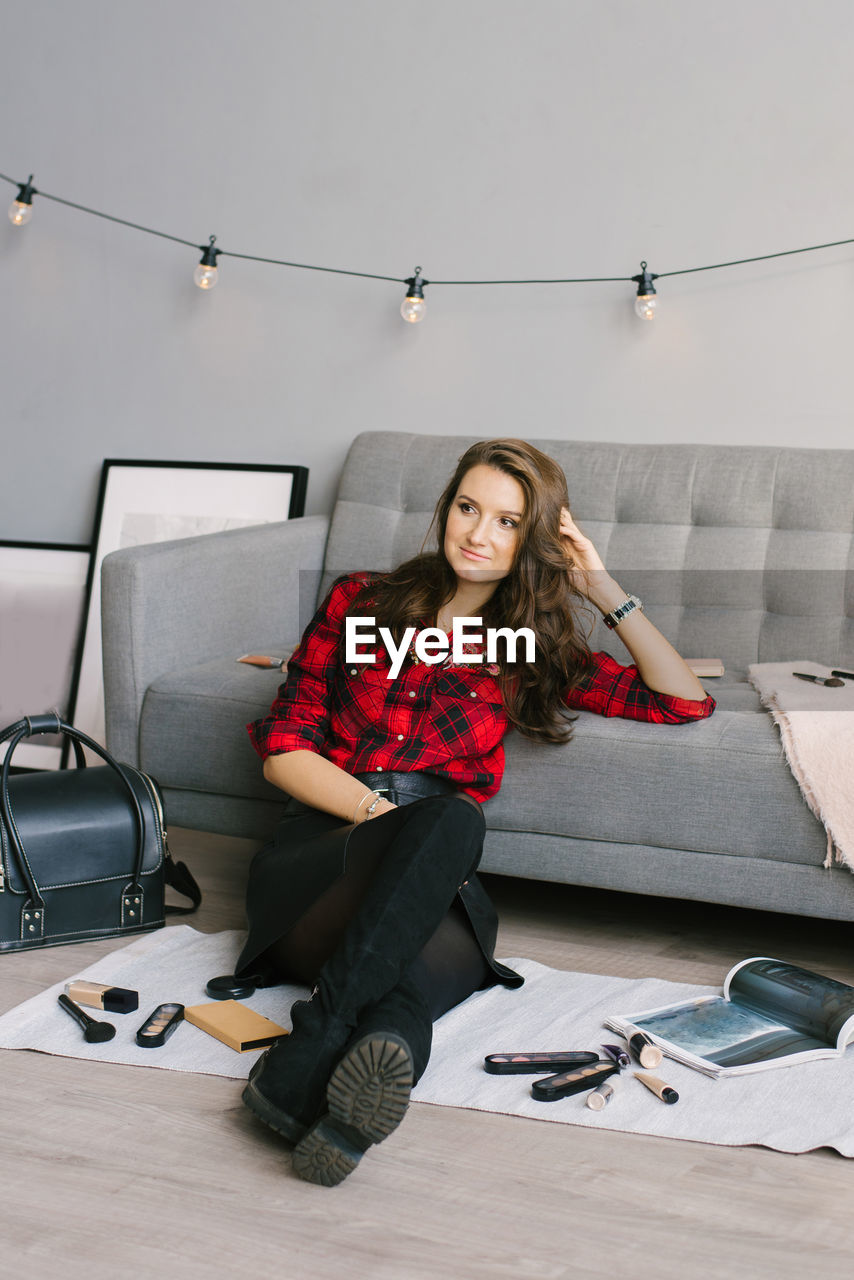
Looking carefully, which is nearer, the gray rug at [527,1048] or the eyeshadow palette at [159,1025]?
the gray rug at [527,1048]

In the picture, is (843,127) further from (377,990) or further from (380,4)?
(377,990)

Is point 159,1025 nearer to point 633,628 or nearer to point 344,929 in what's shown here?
point 344,929

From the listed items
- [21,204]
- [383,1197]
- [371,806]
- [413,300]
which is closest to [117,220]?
[21,204]

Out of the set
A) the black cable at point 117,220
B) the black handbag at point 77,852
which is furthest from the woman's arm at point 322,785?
the black cable at point 117,220

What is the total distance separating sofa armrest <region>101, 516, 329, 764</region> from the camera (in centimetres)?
230

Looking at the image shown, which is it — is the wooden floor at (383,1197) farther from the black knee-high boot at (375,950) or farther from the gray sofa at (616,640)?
the gray sofa at (616,640)

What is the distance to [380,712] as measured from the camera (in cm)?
185

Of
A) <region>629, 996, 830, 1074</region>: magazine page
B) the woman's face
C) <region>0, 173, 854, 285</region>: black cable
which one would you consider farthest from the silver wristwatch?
<region>0, 173, 854, 285</region>: black cable

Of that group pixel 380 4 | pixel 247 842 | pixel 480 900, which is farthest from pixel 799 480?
pixel 380 4

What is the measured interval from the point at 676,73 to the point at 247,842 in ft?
6.85

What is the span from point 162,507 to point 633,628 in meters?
1.82

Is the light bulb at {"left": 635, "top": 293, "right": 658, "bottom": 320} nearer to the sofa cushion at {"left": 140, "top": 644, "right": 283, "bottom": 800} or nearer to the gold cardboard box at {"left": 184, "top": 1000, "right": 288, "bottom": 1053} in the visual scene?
the sofa cushion at {"left": 140, "top": 644, "right": 283, "bottom": 800}

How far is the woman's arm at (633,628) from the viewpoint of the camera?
188 cm

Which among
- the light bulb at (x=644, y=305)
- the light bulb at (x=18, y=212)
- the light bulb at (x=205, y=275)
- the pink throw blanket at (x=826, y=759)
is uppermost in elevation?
the light bulb at (x=18, y=212)
